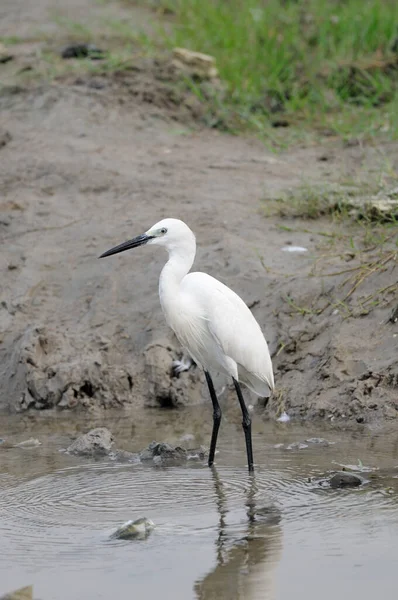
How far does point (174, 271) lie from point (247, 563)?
1699mm

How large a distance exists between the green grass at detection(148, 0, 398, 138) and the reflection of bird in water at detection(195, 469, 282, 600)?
4882 mm

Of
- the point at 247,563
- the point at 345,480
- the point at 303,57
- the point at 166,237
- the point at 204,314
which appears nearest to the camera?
the point at 247,563

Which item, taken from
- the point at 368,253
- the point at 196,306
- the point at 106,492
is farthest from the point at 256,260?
the point at 106,492

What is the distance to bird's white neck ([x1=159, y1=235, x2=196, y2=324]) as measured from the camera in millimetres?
5020

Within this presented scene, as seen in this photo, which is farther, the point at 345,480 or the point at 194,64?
the point at 194,64

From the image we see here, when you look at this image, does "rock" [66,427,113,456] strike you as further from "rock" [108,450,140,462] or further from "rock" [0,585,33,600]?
"rock" [0,585,33,600]

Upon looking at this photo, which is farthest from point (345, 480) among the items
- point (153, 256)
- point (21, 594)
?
point (153, 256)

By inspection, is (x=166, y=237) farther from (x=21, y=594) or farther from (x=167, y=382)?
(x=21, y=594)

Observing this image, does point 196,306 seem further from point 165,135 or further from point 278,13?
point 278,13

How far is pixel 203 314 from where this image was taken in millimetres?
5109

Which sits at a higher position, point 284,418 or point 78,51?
point 78,51

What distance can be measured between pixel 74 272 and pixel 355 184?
2.03 m

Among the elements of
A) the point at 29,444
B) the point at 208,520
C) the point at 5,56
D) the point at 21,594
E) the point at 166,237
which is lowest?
the point at 29,444

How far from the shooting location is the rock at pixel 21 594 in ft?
11.0
